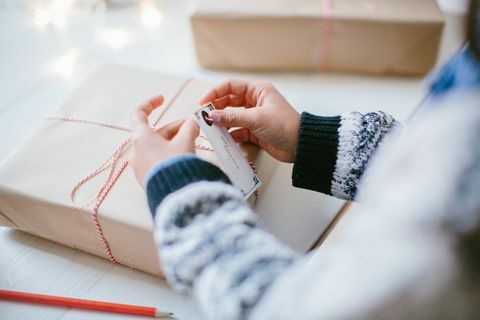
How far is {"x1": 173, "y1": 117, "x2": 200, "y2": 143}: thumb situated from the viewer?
43 cm

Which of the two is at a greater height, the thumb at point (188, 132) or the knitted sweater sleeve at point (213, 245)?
the thumb at point (188, 132)

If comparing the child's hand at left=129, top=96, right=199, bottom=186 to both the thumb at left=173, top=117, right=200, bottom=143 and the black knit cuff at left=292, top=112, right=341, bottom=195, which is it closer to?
the thumb at left=173, top=117, right=200, bottom=143

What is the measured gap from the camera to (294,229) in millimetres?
511

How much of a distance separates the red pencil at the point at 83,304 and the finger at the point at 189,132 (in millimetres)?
189

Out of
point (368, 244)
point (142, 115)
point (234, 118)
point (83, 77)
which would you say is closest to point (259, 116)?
point (234, 118)

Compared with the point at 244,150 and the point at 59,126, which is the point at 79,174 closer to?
the point at 59,126

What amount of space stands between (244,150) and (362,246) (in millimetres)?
297

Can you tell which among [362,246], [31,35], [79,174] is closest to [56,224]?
[79,174]

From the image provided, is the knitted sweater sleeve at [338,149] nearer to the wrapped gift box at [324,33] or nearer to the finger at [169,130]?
the finger at [169,130]

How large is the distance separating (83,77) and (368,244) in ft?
2.22

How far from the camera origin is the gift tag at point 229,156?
48 centimetres

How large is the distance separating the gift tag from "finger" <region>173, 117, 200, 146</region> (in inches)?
0.7

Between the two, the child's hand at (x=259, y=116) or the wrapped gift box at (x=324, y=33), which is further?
the wrapped gift box at (x=324, y=33)

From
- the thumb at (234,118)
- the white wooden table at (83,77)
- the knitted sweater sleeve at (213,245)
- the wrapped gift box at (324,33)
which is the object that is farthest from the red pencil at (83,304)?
the wrapped gift box at (324,33)
